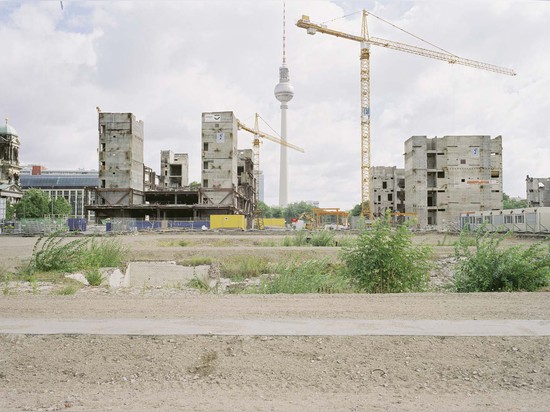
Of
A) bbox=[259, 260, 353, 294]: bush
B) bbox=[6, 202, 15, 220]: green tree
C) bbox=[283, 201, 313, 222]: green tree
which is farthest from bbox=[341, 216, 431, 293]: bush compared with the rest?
bbox=[283, 201, 313, 222]: green tree

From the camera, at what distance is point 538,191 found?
93312 mm

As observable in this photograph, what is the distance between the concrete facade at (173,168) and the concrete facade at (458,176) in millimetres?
57149

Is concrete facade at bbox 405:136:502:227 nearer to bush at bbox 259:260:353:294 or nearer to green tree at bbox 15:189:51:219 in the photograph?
bush at bbox 259:260:353:294

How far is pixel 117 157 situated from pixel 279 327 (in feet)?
279

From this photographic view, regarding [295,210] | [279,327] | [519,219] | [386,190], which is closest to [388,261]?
[279,327]

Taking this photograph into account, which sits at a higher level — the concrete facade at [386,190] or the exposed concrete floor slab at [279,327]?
the concrete facade at [386,190]

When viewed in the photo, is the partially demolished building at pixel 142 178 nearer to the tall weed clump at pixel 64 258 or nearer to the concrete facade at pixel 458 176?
the concrete facade at pixel 458 176

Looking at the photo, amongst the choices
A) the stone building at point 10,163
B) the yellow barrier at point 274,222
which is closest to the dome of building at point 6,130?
the stone building at point 10,163

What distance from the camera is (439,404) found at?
5203mm

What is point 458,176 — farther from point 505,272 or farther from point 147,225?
point 505,272

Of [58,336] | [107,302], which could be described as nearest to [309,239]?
[107,302]

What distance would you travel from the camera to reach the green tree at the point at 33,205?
106m

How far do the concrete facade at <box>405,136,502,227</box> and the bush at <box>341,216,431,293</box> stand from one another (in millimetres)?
75320

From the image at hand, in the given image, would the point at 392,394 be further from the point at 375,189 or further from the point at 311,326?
the point at 375,189
